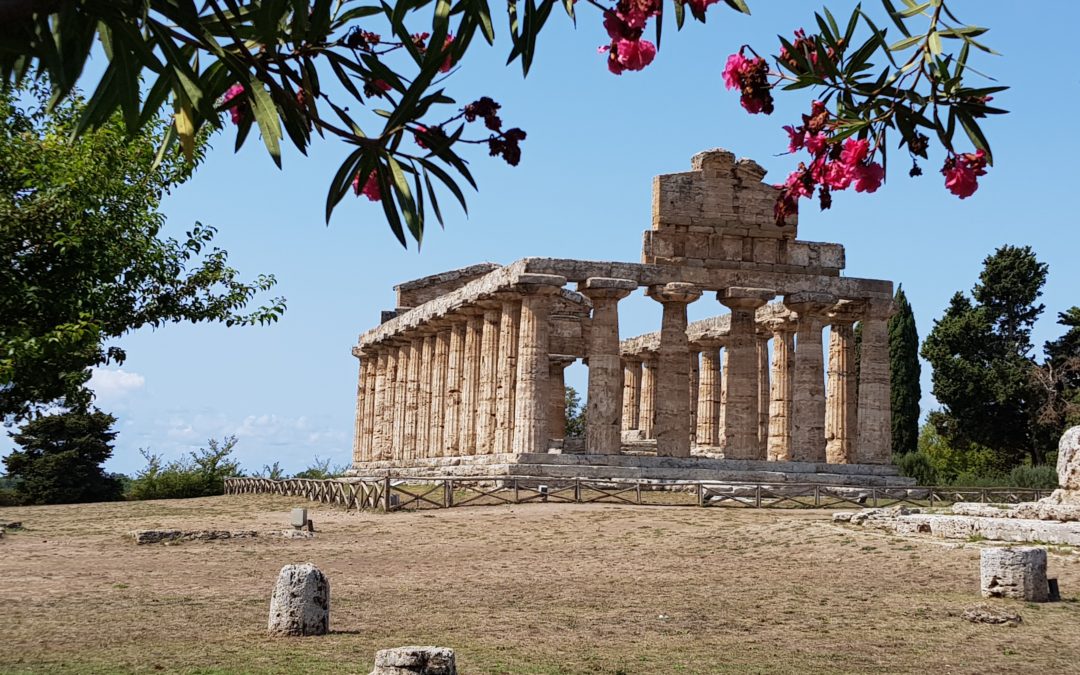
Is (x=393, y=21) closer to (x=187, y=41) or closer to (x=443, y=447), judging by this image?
(x=187, y=41)

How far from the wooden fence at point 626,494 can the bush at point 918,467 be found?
1696cm

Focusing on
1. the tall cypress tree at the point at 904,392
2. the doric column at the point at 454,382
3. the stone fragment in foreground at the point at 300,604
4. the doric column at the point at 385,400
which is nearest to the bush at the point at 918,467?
the tall cypress tree at the point at 904,392

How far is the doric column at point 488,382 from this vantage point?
42312 millimetres

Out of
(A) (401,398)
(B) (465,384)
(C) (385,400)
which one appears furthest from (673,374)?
(C) (385,400)

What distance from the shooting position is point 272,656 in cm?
1253

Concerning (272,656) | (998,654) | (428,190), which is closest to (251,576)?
(272,656)

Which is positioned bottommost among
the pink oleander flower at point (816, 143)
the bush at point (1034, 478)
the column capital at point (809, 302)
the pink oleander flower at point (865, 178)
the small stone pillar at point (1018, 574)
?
the small stone pillar at point (1018, 574)

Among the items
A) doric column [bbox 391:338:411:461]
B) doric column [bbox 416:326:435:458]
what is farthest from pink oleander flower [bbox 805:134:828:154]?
doric column [bbox 391:338:411:461]

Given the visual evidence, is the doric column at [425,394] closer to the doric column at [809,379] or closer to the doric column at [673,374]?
the doric column at [673,374]

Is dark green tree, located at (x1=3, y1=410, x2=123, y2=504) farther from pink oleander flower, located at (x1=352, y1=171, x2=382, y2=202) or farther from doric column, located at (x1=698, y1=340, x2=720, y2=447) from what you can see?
pink oleander flower, located at (x1=352, y1=171, x2=382, y2=202)

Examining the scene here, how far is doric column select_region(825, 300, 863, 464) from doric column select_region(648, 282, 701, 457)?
575 cm

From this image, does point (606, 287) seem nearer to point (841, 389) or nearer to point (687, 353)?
point (687, 353)

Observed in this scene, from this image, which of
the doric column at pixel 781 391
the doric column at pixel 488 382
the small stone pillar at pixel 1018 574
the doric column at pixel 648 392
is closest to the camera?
the small stone pillar at pixel 1018 574

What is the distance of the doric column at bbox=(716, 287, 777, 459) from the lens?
40.8 m
